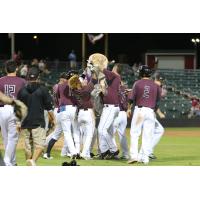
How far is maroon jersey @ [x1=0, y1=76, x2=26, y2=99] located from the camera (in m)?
11.9

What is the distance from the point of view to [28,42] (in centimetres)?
3822

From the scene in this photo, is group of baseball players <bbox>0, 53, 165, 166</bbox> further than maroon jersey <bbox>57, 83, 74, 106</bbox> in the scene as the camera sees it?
No

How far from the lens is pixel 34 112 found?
1135cm

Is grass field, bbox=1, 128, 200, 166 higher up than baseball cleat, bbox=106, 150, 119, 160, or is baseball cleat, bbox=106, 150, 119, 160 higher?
baseball cleat, bbox=106, 150, 119, 160

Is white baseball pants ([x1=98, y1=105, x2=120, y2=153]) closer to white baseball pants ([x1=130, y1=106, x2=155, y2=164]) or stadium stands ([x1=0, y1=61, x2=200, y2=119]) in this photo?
white baseball pants ([x1=130, y1=106, x2=155, y2=164])

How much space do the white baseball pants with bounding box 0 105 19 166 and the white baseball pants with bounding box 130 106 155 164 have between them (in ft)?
8.21

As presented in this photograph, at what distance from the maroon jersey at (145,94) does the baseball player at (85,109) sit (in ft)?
3.12

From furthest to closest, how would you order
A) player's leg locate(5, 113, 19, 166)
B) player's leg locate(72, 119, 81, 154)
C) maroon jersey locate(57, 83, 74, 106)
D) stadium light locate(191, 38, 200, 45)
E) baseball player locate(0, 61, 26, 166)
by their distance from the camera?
stadium light locate(191, 38, 200, 45)
player's leg locate(72, 119, 81, 154)
maroon jersey locate(57, 83, 74, 106)
baseball player locate(0, 61, 26, 166)
player's leg locate(5, 113, 19, 166)

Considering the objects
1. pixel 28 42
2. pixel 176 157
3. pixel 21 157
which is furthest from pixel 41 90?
pixel 28 42

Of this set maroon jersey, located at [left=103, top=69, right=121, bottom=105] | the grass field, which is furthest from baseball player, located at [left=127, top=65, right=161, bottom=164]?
maroon jersey, located at [left=103, top=69, right=121, bottom=105]

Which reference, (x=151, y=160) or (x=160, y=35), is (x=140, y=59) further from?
(x=151, y=160)

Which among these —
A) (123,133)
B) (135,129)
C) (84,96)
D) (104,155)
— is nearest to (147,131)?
(135,129)

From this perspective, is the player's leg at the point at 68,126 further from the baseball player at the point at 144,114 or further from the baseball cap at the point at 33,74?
the baseball cap at the point at 33,74

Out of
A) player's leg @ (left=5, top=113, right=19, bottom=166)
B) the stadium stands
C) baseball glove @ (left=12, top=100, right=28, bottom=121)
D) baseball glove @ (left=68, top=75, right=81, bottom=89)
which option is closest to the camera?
baseball glove @ (left=12, top=100, right=28, bottom=121)
